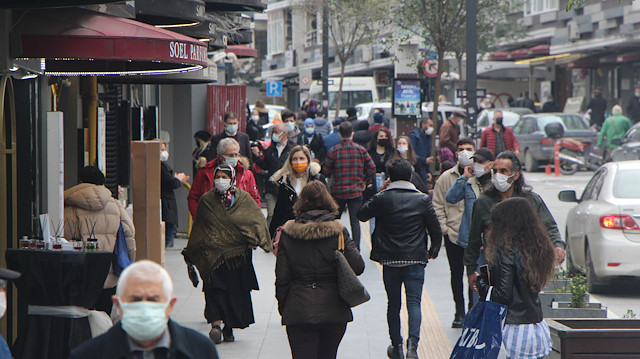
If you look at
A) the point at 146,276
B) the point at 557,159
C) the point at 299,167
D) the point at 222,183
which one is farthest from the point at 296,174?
the point at 557,159

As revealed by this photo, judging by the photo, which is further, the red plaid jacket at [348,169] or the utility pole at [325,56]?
the utility pole at [325,56]

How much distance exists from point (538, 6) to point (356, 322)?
36.4 metres

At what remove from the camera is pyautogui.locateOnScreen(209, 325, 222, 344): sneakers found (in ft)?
29.4

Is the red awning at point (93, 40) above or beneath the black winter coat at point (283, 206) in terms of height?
above

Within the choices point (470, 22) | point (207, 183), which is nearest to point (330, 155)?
point (207, 183)

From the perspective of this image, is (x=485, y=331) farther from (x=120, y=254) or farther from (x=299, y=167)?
(x=299, y=167)

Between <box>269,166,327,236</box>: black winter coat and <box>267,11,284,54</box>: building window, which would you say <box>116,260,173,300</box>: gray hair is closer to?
<box>269,166,327,236</box>: black winter coat

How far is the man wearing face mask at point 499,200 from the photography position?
24.7ft

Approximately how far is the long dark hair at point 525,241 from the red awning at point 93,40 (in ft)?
Answer: 8.81

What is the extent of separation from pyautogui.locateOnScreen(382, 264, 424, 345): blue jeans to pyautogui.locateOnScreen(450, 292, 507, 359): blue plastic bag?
1712 mm

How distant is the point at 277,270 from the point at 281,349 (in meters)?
2.27

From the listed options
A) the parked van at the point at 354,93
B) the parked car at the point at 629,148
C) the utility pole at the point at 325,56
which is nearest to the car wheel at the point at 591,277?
the parked car at the point at 629,148

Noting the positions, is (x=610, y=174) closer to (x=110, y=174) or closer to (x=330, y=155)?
(x=330, y=155)

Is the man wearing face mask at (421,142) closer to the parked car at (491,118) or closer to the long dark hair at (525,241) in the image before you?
the long dark hair at (525,241)
